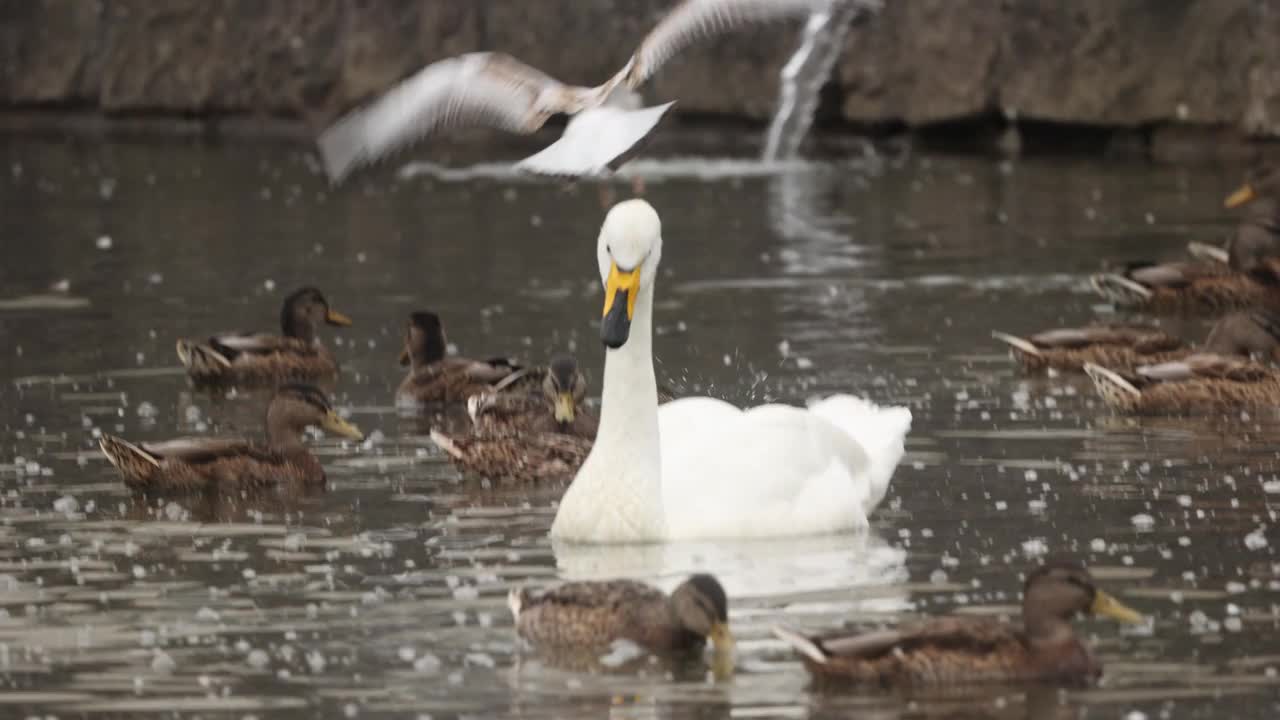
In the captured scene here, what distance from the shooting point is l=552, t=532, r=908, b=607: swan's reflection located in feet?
33.3

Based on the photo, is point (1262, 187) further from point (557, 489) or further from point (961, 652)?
point (961, 652)

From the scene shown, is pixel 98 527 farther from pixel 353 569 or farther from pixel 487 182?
pixel 487 182

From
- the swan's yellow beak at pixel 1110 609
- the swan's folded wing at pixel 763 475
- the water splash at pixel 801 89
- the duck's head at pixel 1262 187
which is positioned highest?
the water splash at pixel 801 89

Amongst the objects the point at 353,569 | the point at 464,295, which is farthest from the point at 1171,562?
the point at 464,295

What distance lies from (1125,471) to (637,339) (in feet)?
9.01

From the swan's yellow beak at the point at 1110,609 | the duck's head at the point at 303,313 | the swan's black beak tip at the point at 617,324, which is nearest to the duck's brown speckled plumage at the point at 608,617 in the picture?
the swan's yellow beak at the point at 1110,609

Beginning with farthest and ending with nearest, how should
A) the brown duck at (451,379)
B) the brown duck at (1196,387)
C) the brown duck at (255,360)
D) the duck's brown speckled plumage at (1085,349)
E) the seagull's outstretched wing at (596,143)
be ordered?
the brown duck at (255,360), the duck's brown speckled plumage at (1085,349), the brown duck at (451,379), the brown duck at (1196,387), the seagull's outstretched wing at (596,143)

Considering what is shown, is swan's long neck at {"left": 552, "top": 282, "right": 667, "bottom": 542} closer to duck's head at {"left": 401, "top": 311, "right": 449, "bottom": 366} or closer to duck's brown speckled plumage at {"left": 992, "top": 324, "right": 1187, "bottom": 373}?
duck's head at {"left": 401, "top": 311, "right": 449, "bottom": 366}

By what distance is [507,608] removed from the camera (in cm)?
984

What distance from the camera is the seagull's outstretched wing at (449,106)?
12.3 metres

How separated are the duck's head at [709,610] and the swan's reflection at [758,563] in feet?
3.29

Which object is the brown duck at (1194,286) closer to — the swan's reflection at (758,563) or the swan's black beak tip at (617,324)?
the swan's reflection at (758,563)

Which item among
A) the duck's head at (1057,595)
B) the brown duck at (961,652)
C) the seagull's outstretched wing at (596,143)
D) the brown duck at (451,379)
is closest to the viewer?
the brown duck at (961,652)

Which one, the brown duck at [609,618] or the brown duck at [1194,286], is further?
the brown duck at [1194,286]
